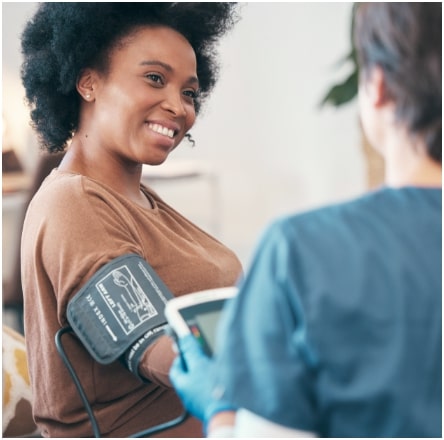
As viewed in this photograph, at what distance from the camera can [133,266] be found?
1227mm

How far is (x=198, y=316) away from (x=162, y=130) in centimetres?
54

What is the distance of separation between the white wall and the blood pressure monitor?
376cm

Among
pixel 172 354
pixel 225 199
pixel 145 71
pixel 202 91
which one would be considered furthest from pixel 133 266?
pixel 225 199

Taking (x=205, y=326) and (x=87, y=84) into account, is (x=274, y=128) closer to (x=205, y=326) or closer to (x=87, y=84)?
(x=87, y=84)

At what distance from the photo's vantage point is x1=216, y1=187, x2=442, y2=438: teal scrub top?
781 millimetres

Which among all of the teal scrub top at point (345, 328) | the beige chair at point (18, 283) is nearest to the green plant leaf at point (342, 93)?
the beige chair at point (18, 283)

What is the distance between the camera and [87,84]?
1.50m

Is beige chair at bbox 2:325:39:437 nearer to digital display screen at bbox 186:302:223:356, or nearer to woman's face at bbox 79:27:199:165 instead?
woman's face at bbox 79:27:199:165

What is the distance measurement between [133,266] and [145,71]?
1.30 ft

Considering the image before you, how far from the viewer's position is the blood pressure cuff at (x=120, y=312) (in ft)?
3.92

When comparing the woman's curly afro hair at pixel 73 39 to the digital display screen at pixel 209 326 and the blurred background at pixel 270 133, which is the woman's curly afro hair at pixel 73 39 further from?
the blurred background at pixel 270 133

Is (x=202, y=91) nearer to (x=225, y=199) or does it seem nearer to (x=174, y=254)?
(x=174, y=254)

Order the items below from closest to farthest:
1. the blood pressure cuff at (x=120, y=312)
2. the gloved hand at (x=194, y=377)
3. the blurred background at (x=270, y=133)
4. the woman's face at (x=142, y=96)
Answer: the gloved hand at (x=194, y=377) → the blood pressure cuff at (x=120, y=312) → the woman's face at (x=142, y=96) → the blurred background at (x=270, y=133)

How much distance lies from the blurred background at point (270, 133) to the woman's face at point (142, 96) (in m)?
3.27
